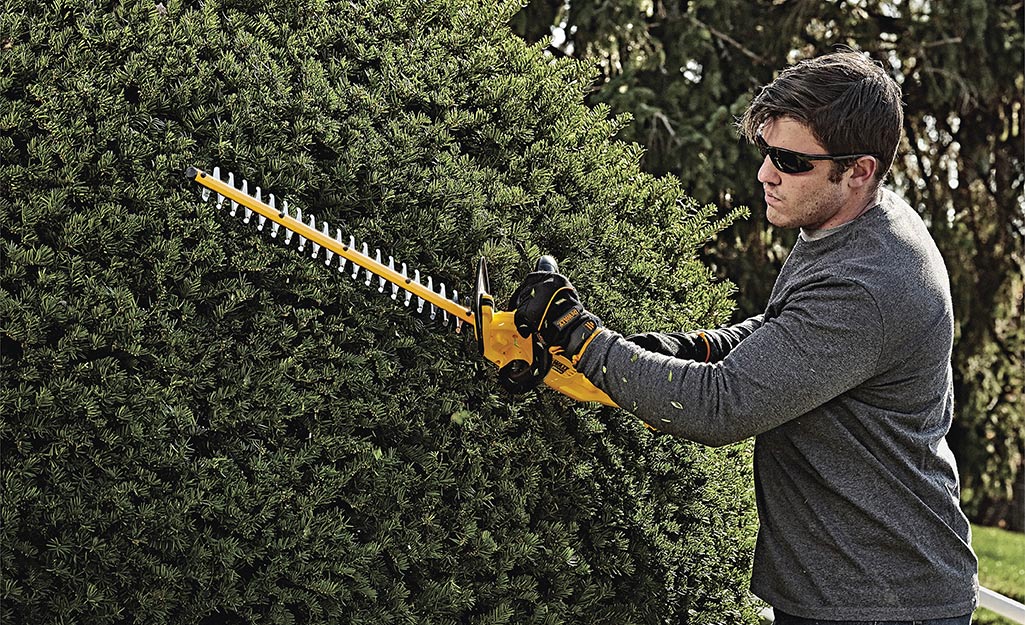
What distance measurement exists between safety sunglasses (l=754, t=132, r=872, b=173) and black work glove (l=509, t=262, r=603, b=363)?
572 mm

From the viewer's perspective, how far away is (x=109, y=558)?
234cm

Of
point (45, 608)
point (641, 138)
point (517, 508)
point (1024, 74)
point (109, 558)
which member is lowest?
point (45, 608)

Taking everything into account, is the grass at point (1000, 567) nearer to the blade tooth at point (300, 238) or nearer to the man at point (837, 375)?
the man at point (837, 375)

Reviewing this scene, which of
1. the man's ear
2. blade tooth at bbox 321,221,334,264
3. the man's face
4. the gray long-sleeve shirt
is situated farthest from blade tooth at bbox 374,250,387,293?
the man's ear

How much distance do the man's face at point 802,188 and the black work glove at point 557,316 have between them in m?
0.51

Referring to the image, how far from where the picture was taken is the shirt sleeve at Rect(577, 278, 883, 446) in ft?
7.45

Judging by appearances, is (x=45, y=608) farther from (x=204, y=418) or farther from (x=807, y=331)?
(x=807, y=331)

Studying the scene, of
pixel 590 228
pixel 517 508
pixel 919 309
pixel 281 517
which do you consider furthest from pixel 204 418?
pixel 919 309

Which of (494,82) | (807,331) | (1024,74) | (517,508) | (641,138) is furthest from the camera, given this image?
(1024,74)

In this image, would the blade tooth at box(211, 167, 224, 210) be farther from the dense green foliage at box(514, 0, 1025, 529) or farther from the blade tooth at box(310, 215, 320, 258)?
the dense green foliage at box(514, 0, 1025, 529)

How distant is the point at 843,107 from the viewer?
7.97 ft

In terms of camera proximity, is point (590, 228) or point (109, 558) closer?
point (109, 558)

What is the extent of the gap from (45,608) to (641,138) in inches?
184

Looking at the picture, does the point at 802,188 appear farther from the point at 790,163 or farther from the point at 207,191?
the point at 207,191
